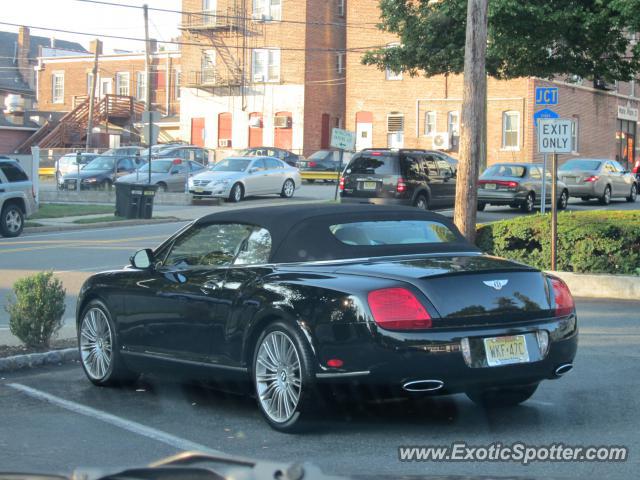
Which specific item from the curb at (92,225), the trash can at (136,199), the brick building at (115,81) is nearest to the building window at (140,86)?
the brick building at (115,81)

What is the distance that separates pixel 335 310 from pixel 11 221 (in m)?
19.4

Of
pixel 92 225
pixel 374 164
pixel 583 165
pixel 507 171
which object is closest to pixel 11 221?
pixel 92 225

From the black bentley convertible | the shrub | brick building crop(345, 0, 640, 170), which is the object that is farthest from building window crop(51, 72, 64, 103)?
the black bentley convertible

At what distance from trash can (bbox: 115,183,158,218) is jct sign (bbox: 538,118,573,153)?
15972mm

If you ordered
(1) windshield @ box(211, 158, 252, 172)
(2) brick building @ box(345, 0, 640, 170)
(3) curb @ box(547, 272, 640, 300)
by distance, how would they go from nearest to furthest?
(3) curb @ box(547, 272, 640, 300), (1) windshield @ box(211, 158, 252, 172), (2) brick building @ box(345, 0, 640, 170)

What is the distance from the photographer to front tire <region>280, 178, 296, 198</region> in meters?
37.3

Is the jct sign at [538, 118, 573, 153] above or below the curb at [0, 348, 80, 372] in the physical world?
above

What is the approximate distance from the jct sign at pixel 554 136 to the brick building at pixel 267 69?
42420 millimetres

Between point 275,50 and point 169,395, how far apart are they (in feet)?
166

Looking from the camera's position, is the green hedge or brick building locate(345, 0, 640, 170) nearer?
the green hedge

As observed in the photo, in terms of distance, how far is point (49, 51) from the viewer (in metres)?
81.7

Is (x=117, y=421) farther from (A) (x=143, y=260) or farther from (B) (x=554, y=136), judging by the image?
(B) (x=554, y=136)

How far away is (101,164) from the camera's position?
4156 cm

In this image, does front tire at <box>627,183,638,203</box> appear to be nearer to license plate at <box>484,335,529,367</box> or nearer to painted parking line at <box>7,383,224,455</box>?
painted parking line at <box>7,383,224,455</box>
